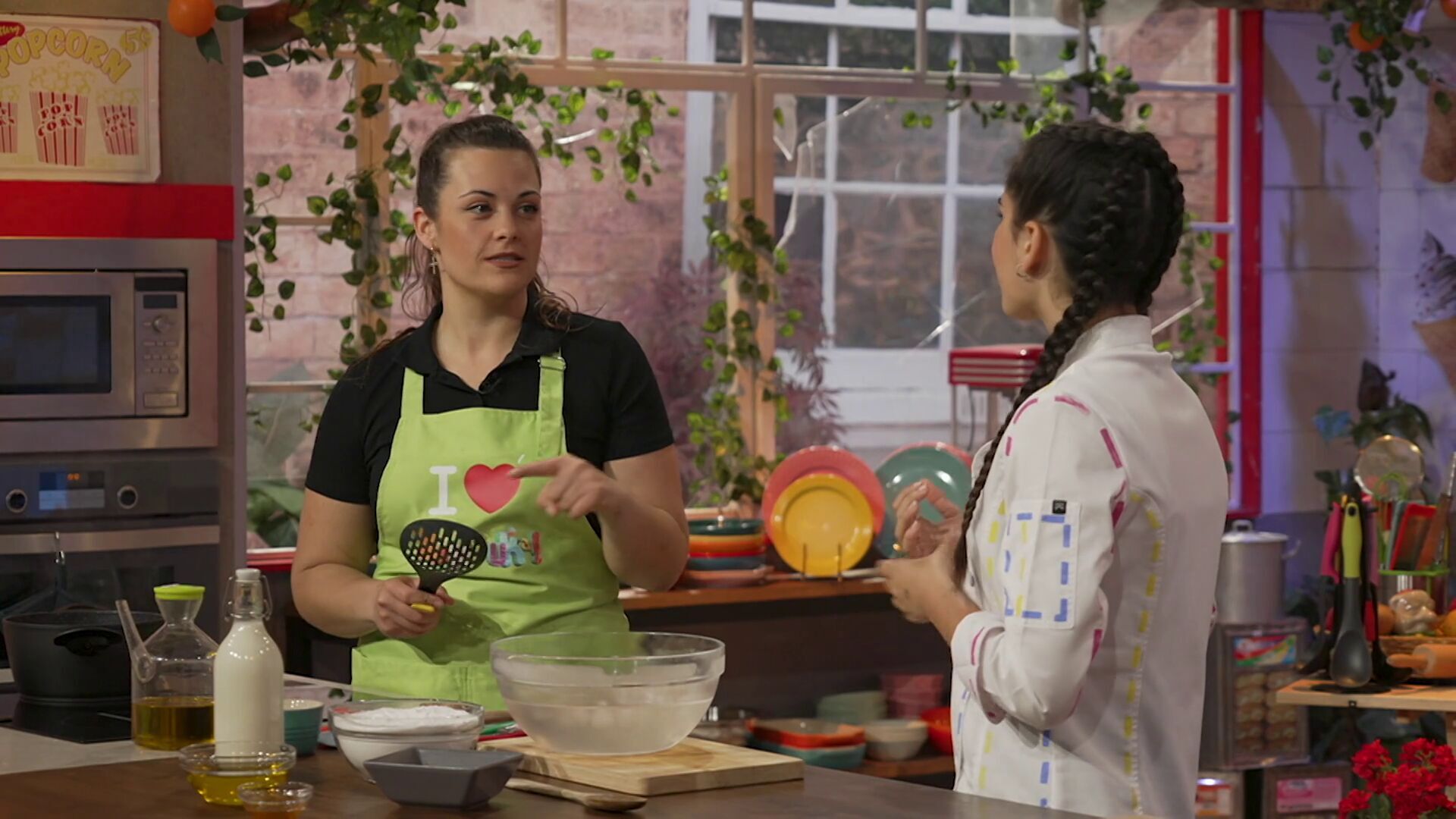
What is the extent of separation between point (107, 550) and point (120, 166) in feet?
2.25

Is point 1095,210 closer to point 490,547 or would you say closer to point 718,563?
point 490,547

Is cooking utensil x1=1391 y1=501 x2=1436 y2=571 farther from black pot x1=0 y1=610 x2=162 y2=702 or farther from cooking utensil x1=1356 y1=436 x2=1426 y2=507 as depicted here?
black pot x1=0 y1=610 x2=162 y2=702

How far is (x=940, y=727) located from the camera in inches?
194

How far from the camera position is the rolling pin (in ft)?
13.1

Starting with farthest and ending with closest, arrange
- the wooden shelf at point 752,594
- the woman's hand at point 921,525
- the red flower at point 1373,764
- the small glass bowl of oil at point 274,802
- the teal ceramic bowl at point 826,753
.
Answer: the teal ceramic bowl at point 826,753 < the wooden shelf at point 752,594 < the red flower at point 1373,764 < the woman's hand at point 921,525 < the small glass bowl of oil at point 274,802

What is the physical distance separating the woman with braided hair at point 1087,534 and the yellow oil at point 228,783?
71 centimetres

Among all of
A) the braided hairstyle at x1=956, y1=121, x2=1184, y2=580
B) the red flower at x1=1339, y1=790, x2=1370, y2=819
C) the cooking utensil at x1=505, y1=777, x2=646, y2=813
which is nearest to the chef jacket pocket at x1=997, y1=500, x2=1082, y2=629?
the braided hairstyle at x1=956, y1=121, x2=1184, y2=580

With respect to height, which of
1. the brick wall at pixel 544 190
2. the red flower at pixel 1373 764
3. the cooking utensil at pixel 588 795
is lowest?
the red flower at pixel 1373 764

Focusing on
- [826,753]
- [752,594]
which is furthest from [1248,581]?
[752,594]

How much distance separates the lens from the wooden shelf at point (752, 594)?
456 centimetres

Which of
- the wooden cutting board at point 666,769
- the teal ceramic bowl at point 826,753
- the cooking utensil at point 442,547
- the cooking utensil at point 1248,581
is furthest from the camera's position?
the cooking utensil at point 1248,581

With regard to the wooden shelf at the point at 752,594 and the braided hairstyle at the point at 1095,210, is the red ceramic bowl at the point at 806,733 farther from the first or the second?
the braided hairstyle at the point at 1095,210

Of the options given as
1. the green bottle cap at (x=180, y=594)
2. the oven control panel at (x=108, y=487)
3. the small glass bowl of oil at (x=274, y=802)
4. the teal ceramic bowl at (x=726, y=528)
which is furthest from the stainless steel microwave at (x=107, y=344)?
the small glass bowl of oil at (x=274, y=802)

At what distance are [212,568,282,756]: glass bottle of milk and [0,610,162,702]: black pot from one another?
0.46 m
